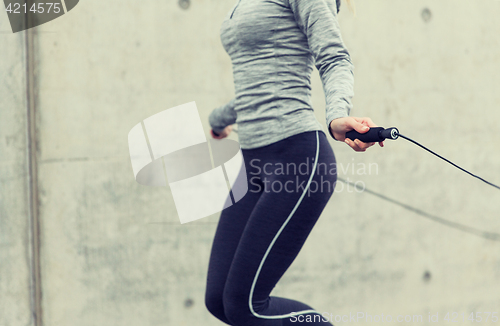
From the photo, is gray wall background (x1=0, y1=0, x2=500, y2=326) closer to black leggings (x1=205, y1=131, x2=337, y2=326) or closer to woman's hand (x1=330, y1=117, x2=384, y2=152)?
black leggings (x1=205, y1=131, x2=337, y2=326)

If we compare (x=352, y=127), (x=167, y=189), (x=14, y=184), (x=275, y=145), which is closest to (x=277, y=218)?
(x=275, y=145)

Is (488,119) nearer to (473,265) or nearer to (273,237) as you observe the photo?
(473,265)

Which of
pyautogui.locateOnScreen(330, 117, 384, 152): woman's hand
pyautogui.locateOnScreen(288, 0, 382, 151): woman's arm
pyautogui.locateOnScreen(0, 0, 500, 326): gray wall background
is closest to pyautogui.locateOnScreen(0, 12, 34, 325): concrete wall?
pyautogui.locateOnScreen(0, 0, 500, 326): gray wall background

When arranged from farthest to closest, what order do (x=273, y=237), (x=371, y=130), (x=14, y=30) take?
1. (x=14, y=30)
2. (x=273, y=237)
3. (x=371, y=130)

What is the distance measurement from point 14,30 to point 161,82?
607 millimetres

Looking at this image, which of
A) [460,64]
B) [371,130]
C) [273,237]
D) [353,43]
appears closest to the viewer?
[371,130]

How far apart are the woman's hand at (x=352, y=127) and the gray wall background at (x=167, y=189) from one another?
1.05 meters

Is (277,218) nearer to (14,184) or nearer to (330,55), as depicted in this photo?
(330,55)

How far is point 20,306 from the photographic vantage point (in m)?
1.67

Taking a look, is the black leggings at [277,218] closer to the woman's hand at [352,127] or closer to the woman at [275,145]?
the woman at [275,145]

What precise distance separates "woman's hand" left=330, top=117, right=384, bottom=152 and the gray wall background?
105 centimetres

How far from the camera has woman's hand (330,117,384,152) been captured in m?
0.72

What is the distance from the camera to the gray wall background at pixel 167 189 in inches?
64.9

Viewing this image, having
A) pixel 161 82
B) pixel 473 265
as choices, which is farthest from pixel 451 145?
pixel 161 82
